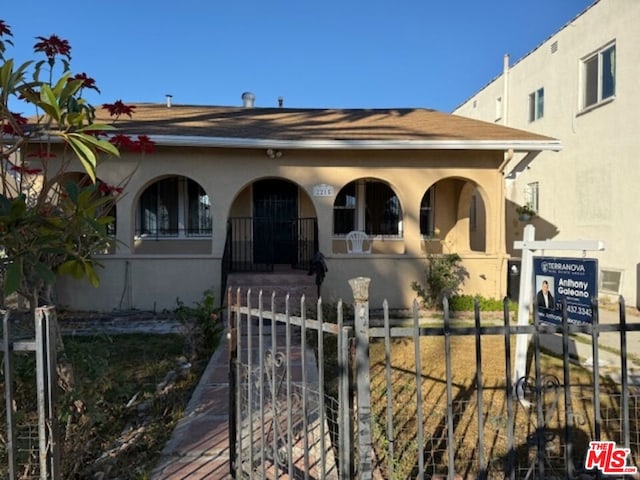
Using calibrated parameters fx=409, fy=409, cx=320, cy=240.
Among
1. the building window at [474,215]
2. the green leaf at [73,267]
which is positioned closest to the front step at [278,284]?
the green leaf at [73,267]

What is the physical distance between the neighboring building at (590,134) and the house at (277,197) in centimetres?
167

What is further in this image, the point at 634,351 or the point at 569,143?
the point at 569,143

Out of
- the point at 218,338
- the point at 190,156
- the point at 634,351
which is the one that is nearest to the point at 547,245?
the point at 634,351

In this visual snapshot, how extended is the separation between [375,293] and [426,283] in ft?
3.83

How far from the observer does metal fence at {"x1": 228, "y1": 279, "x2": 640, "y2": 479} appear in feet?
7.01

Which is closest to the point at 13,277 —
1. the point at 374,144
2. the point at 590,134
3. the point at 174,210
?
the point at 374,144

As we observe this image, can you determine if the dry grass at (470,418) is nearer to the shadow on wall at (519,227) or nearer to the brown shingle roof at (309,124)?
the brown shingle roof at (309,124)

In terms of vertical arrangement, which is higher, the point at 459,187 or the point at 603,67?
the point at 603,67

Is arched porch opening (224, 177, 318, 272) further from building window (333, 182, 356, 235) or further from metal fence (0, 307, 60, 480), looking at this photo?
metal fence (0, 307, 60, 480)

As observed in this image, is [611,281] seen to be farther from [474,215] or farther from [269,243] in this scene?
[269,243]

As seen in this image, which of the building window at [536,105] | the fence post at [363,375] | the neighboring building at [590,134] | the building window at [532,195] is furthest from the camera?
the building window at [532,195]

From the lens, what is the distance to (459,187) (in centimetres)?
1112

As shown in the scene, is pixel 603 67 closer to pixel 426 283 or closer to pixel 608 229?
pixel 608 229

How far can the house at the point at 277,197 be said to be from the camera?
872 cm
